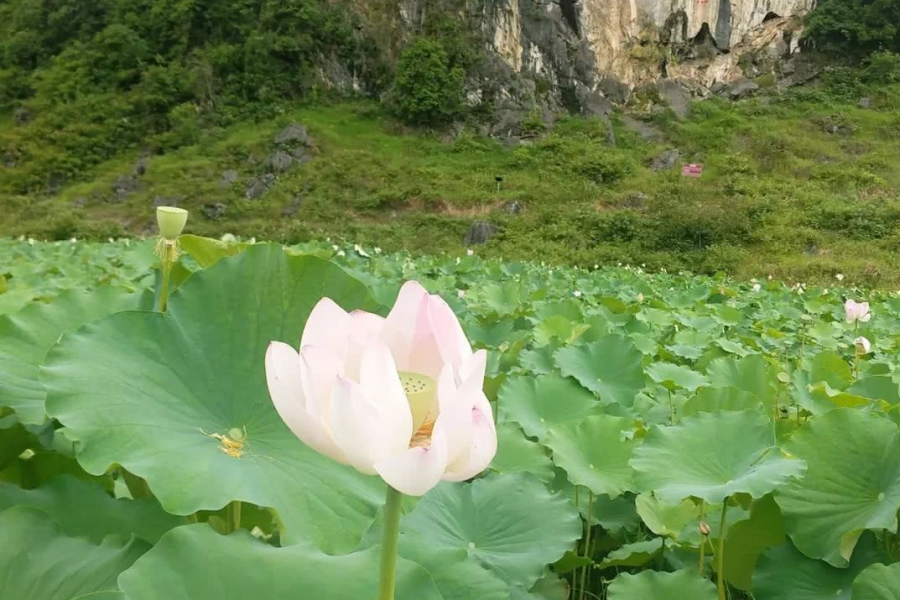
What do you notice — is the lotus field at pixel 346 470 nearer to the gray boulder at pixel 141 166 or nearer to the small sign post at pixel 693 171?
the small sign post at pixel 693 171

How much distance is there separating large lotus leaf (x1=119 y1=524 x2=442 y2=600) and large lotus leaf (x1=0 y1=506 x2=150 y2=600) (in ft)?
0.29

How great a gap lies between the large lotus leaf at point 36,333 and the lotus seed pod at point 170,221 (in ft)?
0.42

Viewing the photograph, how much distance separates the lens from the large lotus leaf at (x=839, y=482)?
557 millimetres

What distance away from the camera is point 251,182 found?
758 inches

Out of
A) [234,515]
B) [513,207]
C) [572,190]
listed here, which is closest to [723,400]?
[234,515]

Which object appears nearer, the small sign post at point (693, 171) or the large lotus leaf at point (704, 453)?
the large lotus leaf at point (704, 453)

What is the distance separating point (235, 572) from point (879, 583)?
41 centimetres

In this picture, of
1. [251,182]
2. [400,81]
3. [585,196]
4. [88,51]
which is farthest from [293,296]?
[88,51]

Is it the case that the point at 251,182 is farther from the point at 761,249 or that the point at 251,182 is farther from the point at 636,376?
the point at 636,376

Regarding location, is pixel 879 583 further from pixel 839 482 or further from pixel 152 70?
pixel 152 70

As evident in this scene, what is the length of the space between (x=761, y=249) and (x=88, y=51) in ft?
78.6

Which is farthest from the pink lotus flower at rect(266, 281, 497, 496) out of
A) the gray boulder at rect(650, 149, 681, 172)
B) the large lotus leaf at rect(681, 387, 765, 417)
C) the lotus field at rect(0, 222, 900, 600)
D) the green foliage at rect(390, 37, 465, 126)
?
the green foliage at rect(390, 37, 465, 126)

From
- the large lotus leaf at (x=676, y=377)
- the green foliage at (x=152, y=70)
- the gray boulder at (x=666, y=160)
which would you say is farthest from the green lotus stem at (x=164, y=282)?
the green foliage at (x=152, y=70)

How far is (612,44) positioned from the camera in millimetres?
23000
